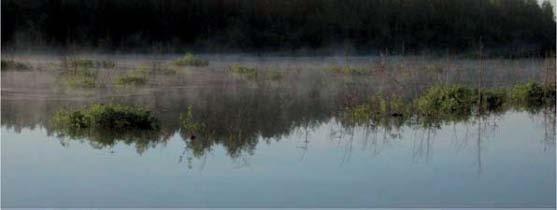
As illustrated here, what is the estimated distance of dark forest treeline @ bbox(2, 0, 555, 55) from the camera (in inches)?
774

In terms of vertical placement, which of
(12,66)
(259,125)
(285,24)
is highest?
(285,24)

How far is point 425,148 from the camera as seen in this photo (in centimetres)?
720

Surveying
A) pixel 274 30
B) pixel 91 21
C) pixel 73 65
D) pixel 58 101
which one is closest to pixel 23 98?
pixel 58 101

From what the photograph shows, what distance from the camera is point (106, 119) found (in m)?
7.57

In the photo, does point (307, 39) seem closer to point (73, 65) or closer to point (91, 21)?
point (91, 21)

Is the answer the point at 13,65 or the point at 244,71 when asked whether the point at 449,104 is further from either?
the point at 13,65

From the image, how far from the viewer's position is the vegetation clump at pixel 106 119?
7562mm

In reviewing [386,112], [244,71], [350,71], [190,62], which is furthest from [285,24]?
[386,112]

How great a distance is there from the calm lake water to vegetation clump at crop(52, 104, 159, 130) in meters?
0.20

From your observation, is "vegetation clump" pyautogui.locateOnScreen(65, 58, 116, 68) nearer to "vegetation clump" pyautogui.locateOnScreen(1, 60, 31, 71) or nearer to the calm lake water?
"vegetation clump" pyautogui.locateOnScreen(1, 60, 31, 71)

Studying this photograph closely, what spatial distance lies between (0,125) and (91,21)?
12488 millimetres

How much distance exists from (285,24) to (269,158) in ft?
54.5

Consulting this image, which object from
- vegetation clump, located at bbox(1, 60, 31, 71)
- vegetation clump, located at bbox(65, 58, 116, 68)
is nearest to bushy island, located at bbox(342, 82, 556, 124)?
Result: vegetation clump, located at bbox(65, 58, 116, 68)

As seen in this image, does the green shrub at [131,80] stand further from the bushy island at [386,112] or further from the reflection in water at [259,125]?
the bushy island at [386,112]
